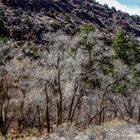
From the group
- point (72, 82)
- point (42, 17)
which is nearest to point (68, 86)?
point (72, 82)

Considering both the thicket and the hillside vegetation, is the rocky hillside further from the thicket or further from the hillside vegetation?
the thicket

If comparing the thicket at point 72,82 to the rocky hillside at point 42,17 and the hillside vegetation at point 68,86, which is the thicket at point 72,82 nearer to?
the hillside vegetation at point 68,86

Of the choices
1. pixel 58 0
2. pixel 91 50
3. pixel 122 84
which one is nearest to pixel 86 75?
pixel 91 50

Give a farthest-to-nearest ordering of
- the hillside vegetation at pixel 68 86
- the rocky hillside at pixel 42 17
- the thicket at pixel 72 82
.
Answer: the rocky hillside at pixel 42 17 → the thicket at pixel 72 82 → the hillside vegetation at pixel 68 86

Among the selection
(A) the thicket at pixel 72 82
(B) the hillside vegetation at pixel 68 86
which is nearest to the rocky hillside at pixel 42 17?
(B) the hillside vegetation at pixel 68 86

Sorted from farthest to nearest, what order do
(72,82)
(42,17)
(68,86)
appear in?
(42,17), (68,86), (72,82)

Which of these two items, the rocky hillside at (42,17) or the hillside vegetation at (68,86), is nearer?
the hillside vegetation at (68,86)

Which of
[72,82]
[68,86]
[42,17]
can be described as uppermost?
[42,17]

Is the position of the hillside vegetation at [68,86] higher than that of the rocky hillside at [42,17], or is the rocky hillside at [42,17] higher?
the rocky hillside at [42,17]

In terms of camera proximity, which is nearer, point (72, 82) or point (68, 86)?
point (72, 82)

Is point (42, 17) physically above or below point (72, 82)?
above

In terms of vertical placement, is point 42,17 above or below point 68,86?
above

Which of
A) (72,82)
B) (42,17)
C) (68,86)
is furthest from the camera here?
(42,17)

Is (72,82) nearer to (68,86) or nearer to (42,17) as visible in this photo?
(68,86)
